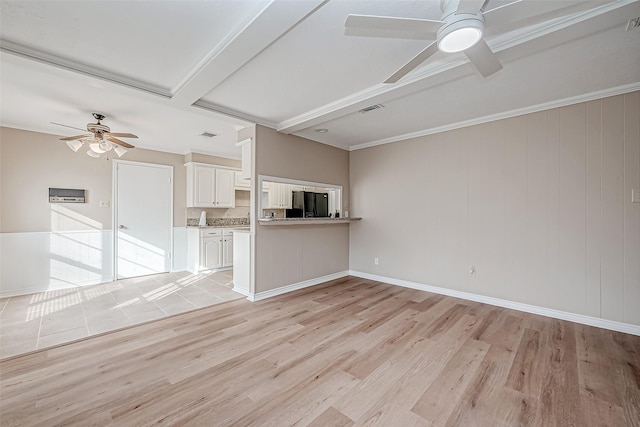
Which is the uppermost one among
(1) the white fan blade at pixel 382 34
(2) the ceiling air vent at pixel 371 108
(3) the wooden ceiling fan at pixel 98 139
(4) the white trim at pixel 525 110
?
(2) the ceiling air vent at pixel 371 108

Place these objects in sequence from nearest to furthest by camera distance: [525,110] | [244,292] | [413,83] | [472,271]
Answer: [413,83], [525,110], [472,271], [244,292]

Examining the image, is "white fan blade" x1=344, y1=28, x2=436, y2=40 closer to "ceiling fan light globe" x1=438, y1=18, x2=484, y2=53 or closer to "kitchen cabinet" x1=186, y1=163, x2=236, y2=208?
"ceiling fan light globe" x1=438, y1=18, x2=484, y2=53

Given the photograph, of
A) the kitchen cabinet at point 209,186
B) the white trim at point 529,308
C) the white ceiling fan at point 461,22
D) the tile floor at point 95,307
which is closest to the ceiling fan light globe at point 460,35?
the white ceiling fan at point 461,22

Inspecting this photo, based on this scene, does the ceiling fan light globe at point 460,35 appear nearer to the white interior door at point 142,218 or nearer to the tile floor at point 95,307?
the tile floor at point 95,307

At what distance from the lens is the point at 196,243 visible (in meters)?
5.45

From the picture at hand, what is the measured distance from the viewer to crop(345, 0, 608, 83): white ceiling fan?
4.67 ft

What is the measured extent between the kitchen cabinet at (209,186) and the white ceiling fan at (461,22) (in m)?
4.83

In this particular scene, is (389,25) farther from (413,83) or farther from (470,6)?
(413,83)

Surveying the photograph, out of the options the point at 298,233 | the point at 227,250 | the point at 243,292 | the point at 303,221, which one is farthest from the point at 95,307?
the point at 303,221

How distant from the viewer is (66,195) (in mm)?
4340

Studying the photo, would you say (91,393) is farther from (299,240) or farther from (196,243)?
(196,243)

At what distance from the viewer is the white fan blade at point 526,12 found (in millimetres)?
1377

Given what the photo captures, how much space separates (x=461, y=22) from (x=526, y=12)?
323mm

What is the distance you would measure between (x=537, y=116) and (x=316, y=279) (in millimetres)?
3859
